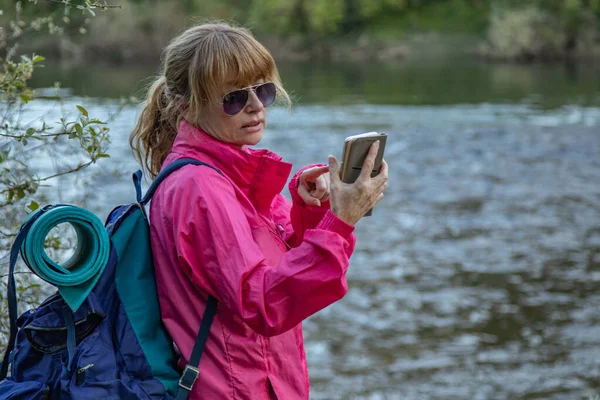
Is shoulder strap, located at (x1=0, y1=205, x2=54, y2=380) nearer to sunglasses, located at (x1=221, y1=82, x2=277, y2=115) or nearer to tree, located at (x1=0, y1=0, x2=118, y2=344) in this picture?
sunglasses, located at (x1=221, y1=82, x2=277, y2=115)

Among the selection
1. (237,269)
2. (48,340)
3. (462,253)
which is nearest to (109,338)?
(48,340)

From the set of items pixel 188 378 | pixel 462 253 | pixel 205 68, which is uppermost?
pixel 205 68

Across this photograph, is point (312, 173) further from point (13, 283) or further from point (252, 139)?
point (13, 283)

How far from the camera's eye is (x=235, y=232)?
2.20m

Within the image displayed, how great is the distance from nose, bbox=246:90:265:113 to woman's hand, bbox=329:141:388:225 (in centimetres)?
32

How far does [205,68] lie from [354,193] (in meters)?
0.58

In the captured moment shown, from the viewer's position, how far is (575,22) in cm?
4622

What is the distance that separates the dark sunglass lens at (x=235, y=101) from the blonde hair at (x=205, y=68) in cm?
2

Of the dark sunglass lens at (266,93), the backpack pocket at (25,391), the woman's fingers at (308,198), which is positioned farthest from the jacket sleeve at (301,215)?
the backpack pocket at (25,391)

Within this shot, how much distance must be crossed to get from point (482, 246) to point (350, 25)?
51.3 metres

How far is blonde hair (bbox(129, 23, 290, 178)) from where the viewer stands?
95.0 inches

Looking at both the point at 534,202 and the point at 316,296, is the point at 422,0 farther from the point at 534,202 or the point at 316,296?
the point at 316,296

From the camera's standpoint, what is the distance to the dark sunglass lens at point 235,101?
8.11 ft

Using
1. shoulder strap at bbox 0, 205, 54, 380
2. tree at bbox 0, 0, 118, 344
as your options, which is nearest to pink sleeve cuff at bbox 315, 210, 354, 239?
shoulder strap at bbox 0, 205, 54, 380
